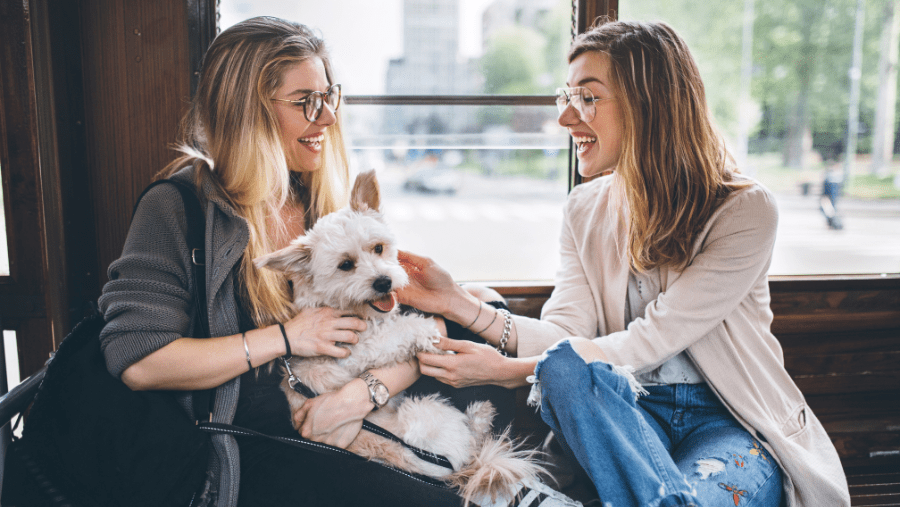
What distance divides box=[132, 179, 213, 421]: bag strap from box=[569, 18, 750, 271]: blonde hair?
1.18m

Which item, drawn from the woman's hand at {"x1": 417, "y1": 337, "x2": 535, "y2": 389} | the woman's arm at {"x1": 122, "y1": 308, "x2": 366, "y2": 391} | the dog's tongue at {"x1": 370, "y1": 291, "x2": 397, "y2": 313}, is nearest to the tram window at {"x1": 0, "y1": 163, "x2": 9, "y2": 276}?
the woman's arm at {"x1": 122, "y1": 308, "x2": 366, "y2": 391}

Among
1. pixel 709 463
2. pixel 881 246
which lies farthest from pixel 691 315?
pixel 881 246

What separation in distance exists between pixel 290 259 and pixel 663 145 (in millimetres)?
1080

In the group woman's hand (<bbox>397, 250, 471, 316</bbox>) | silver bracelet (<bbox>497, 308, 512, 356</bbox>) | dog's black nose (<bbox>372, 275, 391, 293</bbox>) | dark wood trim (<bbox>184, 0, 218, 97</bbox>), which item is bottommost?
silver bracelet (<bbox>497, 308, 512, 356</bbox>)

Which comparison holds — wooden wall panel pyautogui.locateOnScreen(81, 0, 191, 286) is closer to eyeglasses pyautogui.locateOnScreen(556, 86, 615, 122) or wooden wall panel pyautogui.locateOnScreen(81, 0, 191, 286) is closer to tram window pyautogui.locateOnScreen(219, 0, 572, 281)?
tram window pyautogui.locateOnScreen(219, 0, 572, 281)

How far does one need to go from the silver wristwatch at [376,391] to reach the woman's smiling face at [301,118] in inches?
26.2

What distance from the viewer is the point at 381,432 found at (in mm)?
1273

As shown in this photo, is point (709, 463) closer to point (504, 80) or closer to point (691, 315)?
point (691, 315)

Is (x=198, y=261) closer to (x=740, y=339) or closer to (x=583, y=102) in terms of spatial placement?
(x=583, y=102)

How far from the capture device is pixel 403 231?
2.21 meters

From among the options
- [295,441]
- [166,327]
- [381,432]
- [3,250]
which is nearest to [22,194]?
[3,250]

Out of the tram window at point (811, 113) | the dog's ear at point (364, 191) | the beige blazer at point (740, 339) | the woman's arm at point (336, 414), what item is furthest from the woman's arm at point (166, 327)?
the tram window at point (811, 113)

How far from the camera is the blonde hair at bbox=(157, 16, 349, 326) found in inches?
53.2

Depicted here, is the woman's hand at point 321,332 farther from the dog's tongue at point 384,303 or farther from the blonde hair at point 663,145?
the blonde hair at point 663,145
